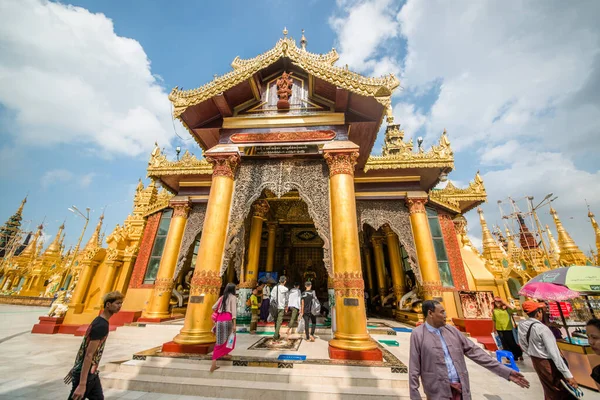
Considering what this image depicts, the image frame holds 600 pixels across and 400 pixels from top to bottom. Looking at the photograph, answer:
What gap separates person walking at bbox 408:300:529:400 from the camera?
2168 millimetres

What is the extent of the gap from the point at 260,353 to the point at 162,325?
5.06 metres

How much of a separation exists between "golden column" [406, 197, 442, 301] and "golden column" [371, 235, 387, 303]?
377 centimetres

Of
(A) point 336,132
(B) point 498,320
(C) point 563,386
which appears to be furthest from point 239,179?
(B) point 498,320

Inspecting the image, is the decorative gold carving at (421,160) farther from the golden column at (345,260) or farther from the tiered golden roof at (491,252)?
the tiered golden roof at (491,252)

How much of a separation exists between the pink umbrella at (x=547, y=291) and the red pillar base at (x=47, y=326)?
13877 mm

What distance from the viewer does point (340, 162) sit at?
617 centimetres

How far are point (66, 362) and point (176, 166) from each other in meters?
7.66

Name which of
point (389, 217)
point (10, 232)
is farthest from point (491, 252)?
point (10, 232)

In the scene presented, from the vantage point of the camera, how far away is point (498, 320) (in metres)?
6.07

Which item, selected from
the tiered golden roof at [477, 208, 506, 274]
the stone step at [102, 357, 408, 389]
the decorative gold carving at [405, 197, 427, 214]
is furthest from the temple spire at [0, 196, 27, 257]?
the tiered golden roof at [477, 208, 506, 274]

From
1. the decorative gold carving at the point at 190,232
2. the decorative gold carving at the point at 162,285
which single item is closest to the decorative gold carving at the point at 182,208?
the decorative gold carving at the point at 190,232

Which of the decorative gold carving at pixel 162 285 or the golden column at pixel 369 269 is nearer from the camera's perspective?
the decorative gold carving at pixel 162 285

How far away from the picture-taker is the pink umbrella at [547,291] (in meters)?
4.90

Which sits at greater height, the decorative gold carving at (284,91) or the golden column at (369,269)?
the decorative gold carving at (284,91)
